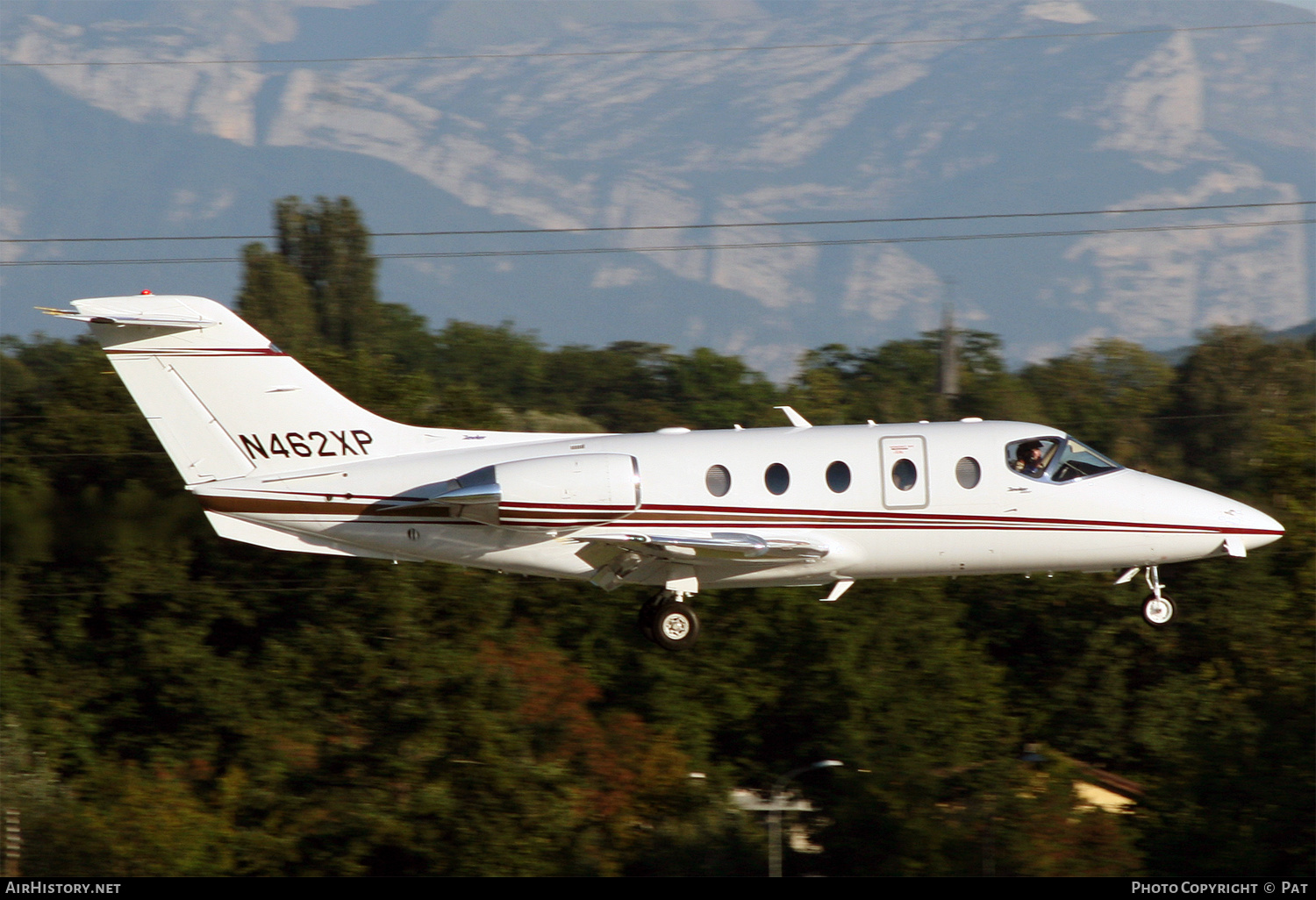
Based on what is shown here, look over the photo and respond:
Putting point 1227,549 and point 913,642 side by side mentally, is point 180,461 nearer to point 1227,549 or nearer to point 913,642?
point 1227,549

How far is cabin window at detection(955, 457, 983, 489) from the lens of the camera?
15633 millimetres

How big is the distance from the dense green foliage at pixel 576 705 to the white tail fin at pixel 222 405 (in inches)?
251

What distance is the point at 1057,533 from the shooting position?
626 inches

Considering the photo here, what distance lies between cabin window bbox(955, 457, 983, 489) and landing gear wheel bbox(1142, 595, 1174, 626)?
9.75 feet

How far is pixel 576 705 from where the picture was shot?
98.1ft

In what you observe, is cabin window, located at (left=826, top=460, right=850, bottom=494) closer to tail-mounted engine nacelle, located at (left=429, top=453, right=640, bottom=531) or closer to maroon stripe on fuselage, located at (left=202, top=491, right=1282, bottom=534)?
maroon stripe on fuselage, located at (left=202, top=491, right=1282, bottom=534)

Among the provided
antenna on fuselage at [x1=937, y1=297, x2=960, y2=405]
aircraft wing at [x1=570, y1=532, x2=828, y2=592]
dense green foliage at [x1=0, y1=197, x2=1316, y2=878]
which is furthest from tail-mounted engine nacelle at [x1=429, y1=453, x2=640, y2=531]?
antenna on fuselage at [x1=937, y1=297, x2=960, y2=405]

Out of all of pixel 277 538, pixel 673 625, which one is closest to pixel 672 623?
pixel 673 625

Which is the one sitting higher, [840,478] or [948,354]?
[948,354]

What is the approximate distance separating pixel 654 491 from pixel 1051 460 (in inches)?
183

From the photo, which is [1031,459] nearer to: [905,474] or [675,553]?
[905,474]

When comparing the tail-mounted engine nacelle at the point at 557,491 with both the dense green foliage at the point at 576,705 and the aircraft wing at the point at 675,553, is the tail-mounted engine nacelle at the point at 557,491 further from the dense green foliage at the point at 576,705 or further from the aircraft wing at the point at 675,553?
the dense green foliage at the point at 576,705

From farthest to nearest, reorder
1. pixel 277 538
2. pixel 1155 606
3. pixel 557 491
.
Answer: pixel 1155 606 → pixel 277 538 → pixel 557 491

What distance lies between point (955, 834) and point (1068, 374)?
3064 cm
